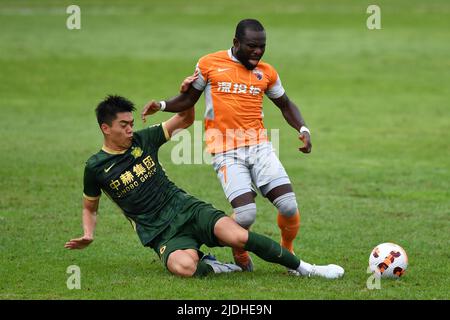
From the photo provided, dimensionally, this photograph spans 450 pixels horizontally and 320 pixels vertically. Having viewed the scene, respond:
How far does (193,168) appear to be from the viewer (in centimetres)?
1688

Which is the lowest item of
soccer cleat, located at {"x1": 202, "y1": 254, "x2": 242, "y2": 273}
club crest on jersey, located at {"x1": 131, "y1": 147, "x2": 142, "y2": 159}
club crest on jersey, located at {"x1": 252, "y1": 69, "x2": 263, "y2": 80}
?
soccer cleat, located at {"x1": 202, "y1": 254, "x2": 242, "y2": 273}

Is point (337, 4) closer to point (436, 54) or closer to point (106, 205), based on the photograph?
point (436, 54)

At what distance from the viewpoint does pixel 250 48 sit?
1016cm

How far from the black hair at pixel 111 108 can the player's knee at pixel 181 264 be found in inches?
59.4

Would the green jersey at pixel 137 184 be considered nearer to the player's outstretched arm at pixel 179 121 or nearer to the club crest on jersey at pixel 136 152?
the club crest on jersey at pixel 136 152

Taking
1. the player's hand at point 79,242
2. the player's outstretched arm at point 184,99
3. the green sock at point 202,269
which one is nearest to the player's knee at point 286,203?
the green sock at point 202,269

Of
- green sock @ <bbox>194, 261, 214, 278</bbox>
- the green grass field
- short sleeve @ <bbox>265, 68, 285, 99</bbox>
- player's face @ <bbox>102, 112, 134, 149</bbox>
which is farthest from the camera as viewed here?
short sleeve @ <bbox>265, 68, 285, 99</bbox>

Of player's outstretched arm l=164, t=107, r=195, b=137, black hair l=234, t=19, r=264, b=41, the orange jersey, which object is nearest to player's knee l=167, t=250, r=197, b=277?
the orange jersey

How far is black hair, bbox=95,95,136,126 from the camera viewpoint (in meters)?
10.0

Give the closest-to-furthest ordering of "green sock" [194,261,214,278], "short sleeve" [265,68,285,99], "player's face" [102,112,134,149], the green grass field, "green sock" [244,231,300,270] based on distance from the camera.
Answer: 1. "green sock" [244,231,300,270]
2. "green sock" [194,261,214,278]
3. the green grass field
4. "player's face" [102,112,134,149]
5. "short sleeve" [265,68,285,99]

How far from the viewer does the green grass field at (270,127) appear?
Answer: 994cm

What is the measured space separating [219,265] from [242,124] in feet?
4.89

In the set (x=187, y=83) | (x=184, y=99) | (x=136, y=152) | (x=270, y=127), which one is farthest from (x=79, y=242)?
(x=270, y=127)

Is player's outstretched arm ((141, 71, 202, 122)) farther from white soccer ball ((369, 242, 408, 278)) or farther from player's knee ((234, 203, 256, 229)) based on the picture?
white soccer ball ((369, 242, 408, 278))
